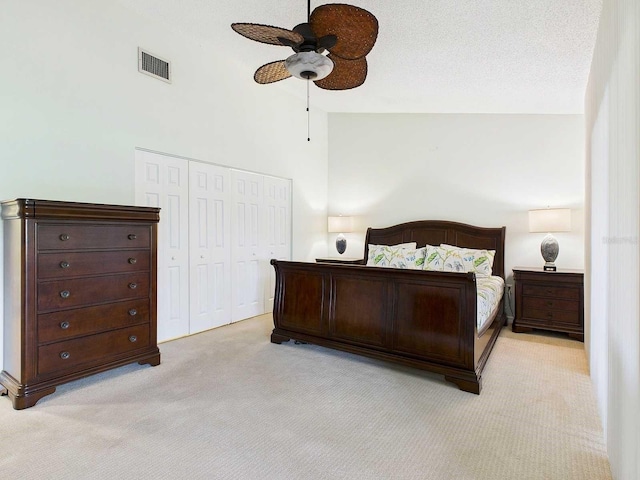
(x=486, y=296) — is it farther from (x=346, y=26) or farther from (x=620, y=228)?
(x=346, y=26)

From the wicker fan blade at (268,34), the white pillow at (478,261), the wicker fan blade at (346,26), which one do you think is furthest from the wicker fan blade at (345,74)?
the white pillow at (478,261)

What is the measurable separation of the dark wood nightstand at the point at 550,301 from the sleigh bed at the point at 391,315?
39cm

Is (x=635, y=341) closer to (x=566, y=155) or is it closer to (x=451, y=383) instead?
(x=451, y=383)

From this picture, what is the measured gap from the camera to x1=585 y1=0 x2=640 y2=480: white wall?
128 cm

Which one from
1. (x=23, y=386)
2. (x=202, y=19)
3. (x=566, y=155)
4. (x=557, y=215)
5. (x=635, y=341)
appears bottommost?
(x=23, y=386)

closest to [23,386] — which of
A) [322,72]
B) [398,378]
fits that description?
[398,378]

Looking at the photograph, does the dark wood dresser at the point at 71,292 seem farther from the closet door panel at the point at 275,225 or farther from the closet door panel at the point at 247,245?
the closet door panel at the point at 275,225

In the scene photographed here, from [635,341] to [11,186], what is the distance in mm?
3768

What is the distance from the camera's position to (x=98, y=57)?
3.12 m

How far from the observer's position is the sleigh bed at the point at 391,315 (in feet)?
8.63

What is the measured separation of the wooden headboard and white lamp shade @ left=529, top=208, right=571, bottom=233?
0.46 m

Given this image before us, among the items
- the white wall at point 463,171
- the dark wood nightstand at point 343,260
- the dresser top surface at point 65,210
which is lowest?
the dark wood nightstand at point 343,260

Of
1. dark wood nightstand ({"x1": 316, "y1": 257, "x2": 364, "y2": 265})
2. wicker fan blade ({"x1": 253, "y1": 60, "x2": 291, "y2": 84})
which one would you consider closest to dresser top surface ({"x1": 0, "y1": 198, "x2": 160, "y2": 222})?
wicker fan blade ({"x1": 253, "y1": 60, "x2": 291, "y2": 84})

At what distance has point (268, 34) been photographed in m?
2.14
